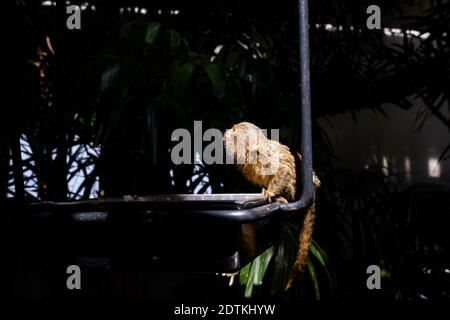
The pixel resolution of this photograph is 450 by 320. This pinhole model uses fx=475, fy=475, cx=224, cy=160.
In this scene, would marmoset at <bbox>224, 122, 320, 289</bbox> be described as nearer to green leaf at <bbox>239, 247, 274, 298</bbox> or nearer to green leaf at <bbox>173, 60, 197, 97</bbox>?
green leaf at <bbox>239, 247, 274, 298</bbox>

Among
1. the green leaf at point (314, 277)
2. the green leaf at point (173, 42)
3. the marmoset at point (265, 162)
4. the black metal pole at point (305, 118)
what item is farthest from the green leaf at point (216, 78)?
the black metal pole at point (305, 118)

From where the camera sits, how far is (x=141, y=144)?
6.06 ft

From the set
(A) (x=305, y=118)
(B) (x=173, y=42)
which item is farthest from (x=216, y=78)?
(A) (x=305, y=118)

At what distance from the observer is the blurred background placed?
66.5 inches

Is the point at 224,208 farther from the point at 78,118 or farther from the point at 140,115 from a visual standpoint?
the point at 78,118

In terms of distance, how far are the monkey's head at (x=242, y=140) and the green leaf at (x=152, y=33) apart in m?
0.73

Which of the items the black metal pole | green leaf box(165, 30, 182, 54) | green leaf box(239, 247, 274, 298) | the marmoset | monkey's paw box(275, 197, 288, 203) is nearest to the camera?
the black metal pole

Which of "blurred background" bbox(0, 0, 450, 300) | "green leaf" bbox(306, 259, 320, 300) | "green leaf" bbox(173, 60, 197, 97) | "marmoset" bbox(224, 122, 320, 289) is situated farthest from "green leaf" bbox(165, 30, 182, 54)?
"green leaf" bbox(306, 259, 320, 300)

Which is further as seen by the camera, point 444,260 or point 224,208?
point 444,260

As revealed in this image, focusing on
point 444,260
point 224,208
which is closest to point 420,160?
point 444,260

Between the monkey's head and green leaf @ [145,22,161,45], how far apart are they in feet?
2.39

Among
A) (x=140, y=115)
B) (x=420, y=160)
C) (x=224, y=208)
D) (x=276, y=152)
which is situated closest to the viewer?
(x=224, y=208)

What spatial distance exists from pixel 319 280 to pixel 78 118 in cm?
117
